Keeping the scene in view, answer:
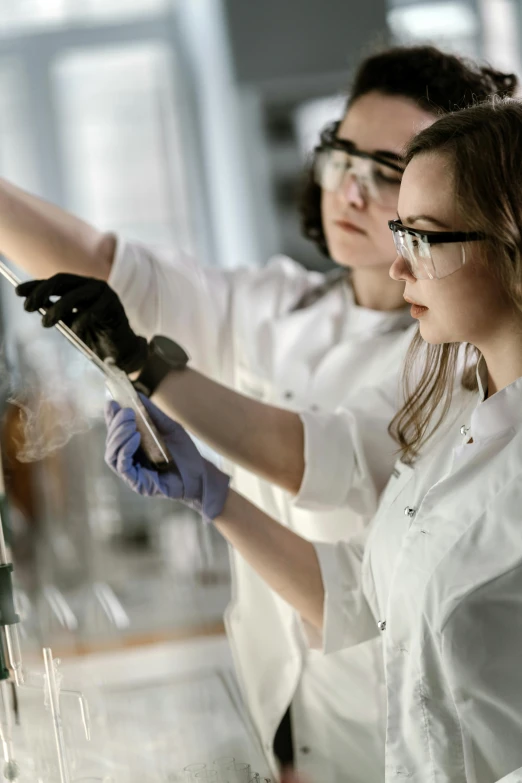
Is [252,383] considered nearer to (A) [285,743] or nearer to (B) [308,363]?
(B) [308,363]

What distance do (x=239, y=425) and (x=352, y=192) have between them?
0.37 m

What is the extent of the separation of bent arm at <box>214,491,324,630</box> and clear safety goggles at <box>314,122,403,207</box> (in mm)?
471

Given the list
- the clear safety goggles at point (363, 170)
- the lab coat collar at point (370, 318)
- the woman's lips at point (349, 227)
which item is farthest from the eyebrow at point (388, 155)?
the lab coat collar at point (370, 318)

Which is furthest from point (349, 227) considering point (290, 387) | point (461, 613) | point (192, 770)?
point (192, 770)

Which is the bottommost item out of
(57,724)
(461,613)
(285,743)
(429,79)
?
(285,743)

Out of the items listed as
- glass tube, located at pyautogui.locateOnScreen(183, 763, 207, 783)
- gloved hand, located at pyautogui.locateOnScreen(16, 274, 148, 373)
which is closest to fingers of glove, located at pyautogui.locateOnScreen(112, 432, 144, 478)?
gloved hand, located at pyautogui.locateOnScreen(16, 274, 148, 373)

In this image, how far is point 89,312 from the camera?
1063 millimetres

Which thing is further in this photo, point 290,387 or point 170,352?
point 290,387

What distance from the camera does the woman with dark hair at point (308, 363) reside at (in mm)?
1193

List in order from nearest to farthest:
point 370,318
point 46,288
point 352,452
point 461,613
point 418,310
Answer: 1. point 461,613
2. point 418,310
3. point 46,288
4. point 352,452
5. point 370,318

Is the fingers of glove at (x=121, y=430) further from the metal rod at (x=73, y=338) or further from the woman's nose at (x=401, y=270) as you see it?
the woman's nose at (x=401, y=270)

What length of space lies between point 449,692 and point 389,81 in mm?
874

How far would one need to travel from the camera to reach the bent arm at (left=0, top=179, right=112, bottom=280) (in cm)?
120

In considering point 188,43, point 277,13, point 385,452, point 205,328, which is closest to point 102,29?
point 188,43
